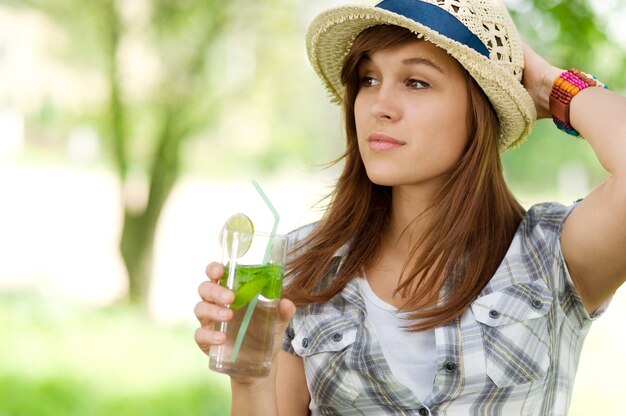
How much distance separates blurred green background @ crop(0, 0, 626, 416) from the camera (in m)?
6.04

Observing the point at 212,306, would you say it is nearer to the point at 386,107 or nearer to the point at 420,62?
the point at 386,107

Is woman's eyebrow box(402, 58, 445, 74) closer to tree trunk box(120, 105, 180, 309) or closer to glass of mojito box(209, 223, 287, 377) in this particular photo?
glass of mojito box(209, 223, 287, 377)

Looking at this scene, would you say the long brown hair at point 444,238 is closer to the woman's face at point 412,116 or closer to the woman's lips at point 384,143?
the woman's face at point 412,116

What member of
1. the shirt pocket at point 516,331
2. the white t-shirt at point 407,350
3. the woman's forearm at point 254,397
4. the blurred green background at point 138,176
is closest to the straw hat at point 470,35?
the shirt pocket at point 516,331

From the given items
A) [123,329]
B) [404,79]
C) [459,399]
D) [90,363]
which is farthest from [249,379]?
[123,329]

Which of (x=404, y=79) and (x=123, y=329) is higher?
(x=404, y=79)

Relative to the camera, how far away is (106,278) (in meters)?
7.52

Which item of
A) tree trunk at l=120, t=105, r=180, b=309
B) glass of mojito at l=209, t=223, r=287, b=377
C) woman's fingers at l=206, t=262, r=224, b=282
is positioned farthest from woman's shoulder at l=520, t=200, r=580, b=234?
tree trunk at l=120, t=105, r=180, b=309

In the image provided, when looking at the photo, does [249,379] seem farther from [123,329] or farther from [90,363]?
[123,329]

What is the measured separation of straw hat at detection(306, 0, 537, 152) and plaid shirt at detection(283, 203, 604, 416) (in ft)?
0.81

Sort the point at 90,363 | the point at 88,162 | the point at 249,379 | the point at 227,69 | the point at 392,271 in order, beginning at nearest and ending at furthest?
the point at 249,379 < the point at 392,271 < the point at 90,363 < the point at 227,69 < the point at 88,162

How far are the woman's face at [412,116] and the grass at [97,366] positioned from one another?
384 cm

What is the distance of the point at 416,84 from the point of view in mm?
2055

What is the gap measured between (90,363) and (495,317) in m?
4.46
